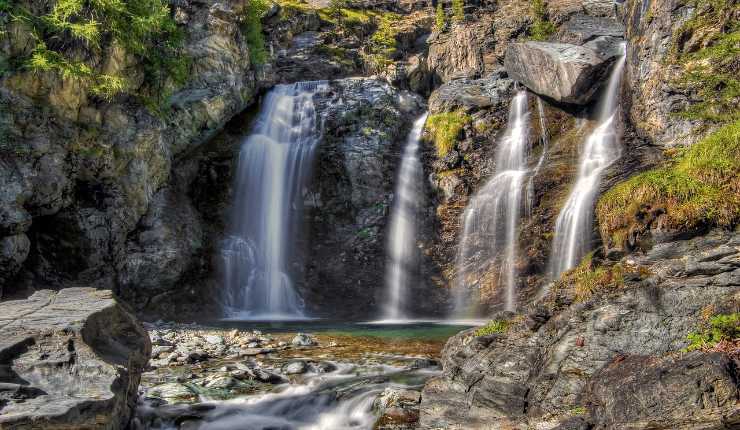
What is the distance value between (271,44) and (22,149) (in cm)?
1656

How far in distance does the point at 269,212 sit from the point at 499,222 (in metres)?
8.54

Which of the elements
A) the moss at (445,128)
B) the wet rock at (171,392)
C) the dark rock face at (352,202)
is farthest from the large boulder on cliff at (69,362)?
the moss at (445,128)

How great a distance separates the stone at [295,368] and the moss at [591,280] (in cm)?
442

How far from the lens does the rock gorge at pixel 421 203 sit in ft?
17.6

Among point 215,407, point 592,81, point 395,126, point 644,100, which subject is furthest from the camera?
point 395,126

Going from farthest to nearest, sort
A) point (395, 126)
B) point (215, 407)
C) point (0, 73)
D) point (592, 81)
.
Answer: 1. point (395, 126)
2. point (592, 81)
3. point (0, 73)
4. point (215, 407)

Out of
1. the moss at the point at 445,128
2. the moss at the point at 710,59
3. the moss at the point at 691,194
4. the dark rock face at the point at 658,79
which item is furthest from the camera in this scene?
the moss at the point at 445,128

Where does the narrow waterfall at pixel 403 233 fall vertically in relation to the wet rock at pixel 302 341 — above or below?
above

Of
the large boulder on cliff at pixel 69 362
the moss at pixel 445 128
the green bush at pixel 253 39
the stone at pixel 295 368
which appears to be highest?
the green bush at pixel 253 39

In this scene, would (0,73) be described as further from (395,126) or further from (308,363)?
(395,126)

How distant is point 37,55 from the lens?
12.6 meters

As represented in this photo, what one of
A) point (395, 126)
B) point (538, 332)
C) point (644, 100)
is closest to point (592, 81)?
point (644, 100)

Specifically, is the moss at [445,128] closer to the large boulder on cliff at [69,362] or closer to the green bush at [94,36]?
the green bush at [94,36]

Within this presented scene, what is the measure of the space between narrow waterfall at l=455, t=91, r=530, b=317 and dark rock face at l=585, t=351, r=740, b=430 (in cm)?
1119
